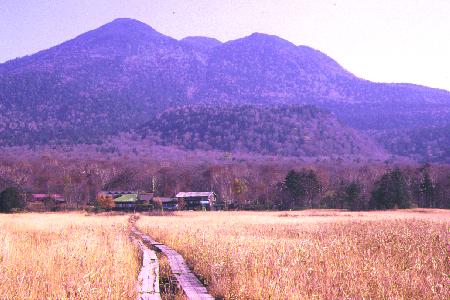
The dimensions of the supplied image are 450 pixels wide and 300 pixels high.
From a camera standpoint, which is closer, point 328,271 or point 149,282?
point 149,282

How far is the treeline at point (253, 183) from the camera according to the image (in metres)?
78.6

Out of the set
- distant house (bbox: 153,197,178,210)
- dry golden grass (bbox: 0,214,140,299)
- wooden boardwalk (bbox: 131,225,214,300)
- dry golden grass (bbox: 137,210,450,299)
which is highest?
dry golden grass (bbox: 0,214,140,299)

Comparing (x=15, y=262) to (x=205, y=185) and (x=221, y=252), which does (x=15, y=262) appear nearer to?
(x=221, y=252)

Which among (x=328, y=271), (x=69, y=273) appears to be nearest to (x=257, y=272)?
(x=328, y=271)

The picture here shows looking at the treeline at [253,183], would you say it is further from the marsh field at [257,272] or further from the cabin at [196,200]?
the marsh field at [257,272]

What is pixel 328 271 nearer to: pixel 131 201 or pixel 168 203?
pixel 131 201

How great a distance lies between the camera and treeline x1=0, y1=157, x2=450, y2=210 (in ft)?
258

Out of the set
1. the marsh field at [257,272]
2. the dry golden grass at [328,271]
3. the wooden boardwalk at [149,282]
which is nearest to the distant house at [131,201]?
the marsh field at [257,272]

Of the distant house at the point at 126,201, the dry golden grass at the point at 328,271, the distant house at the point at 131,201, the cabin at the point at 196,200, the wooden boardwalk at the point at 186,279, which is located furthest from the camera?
the cabin at the point at 196,200

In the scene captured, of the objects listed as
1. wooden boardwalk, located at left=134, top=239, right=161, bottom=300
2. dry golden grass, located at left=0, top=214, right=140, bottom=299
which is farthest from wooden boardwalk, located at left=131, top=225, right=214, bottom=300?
dry golden grass, located at left=0, top=214, right=140, bottom=299

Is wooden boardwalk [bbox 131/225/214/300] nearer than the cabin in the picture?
Yes

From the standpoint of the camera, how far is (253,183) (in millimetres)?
115938

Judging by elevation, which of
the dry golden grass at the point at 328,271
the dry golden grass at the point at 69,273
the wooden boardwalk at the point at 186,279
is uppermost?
the dry golden grass at the point at 69,273

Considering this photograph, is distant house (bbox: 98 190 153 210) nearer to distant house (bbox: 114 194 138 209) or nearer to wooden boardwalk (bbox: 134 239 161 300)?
distant house (bbox: 114 194 138 209)
